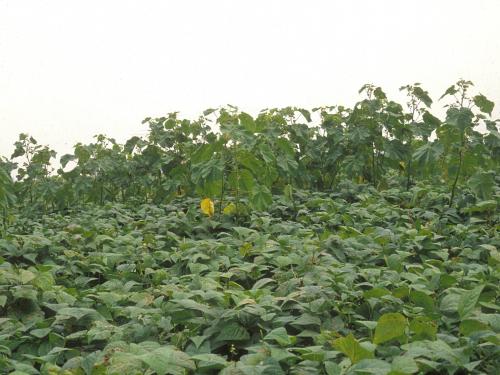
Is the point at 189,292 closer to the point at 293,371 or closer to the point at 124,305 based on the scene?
the point at 124,305

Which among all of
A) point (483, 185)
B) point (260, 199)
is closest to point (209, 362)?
point (260, 199)

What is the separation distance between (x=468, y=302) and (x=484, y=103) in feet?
11.0

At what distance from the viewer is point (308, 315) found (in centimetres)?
259

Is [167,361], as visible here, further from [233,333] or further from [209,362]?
[233,333]

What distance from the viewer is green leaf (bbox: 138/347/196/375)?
78.7 inches

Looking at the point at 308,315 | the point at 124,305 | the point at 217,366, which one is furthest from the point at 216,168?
the point at 217,366

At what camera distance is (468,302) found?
2455 millimetres

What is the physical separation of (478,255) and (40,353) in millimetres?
2613

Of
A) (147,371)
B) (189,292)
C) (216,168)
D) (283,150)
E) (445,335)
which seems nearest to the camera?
(147,371)

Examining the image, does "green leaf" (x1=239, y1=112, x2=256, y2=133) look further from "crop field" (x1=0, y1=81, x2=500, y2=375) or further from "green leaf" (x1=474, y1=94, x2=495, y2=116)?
"green leaf" (x1=474, y1=94, x2=495, y2=116)

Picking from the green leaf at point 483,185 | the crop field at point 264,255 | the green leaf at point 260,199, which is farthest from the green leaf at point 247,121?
the green leaf at point 483,185

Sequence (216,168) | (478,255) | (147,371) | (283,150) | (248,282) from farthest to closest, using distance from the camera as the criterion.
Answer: (283,150)
(216,168)
(478,255)
(248,282)
(147,371)

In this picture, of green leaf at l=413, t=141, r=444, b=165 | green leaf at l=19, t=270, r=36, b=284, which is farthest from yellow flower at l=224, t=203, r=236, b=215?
green leaf at l=19, t=270, r=36, b=284

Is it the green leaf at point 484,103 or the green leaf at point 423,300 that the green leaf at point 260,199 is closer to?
the green leaf at point 484,103
